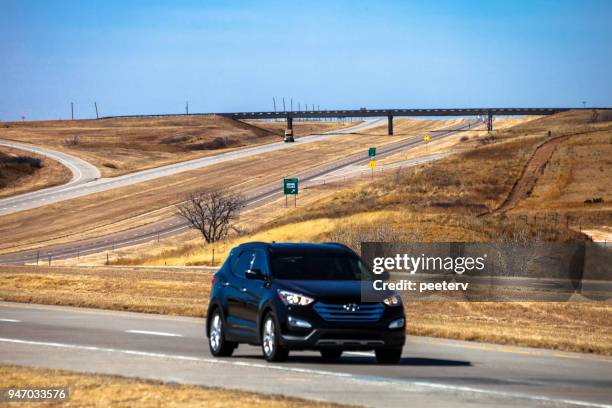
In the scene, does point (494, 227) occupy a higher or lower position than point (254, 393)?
lower

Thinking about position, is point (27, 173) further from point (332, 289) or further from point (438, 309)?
point (332, 289)

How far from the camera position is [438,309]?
32125 mm

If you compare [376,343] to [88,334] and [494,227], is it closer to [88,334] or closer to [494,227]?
[88,334]

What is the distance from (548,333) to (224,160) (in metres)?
139

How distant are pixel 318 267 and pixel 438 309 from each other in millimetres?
13891

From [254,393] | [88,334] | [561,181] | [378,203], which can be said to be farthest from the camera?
[561,181]

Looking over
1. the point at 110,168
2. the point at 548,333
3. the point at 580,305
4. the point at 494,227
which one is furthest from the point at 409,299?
the point at 110,168

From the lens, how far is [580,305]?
113 ft

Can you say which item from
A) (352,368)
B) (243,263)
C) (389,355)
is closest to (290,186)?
(243,263)

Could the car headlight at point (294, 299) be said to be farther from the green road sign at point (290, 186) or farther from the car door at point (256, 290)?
the green road sign at point (290, 186)

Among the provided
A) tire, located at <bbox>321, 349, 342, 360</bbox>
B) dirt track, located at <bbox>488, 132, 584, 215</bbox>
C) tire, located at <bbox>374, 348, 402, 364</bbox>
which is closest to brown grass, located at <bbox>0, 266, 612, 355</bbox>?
tire, located at <bbox>321, 349, 342, 360</bbox>

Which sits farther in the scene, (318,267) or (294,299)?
(318,267)

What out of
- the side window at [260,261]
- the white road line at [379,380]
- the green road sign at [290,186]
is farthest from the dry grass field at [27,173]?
the side window at [260,261]

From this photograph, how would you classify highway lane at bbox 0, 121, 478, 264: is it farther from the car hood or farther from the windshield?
Answer: the car hood
